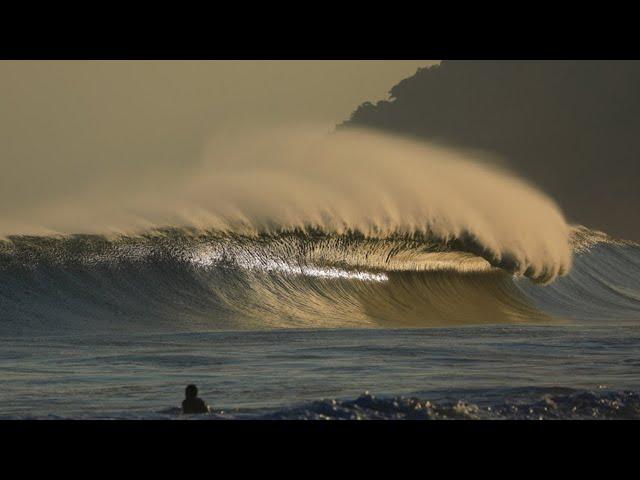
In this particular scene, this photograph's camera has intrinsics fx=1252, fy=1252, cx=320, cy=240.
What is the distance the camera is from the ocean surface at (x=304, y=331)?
36.8ft

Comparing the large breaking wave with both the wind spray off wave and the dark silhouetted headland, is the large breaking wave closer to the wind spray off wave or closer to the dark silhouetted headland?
the wind spray off wave

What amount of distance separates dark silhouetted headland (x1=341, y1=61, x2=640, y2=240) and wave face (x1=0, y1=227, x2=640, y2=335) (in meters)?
57.0

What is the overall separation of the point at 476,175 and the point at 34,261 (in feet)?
40.5

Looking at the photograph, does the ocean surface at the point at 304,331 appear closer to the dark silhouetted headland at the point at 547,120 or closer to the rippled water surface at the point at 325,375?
the rippled water surface at the point at 325,375

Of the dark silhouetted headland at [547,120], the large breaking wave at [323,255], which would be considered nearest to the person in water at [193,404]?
the large breaking wave at [323,255]

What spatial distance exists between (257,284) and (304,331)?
3.17m

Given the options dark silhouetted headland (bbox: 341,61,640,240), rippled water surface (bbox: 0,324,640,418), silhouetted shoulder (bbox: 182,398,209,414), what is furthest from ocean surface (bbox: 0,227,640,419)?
dark silhouetted headland (bbox: 341,61,640,240)

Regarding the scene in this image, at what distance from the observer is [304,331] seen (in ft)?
60.0

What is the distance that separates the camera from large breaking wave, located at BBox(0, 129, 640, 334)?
19578 millimetres

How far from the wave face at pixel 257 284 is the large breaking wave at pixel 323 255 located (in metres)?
0.04
